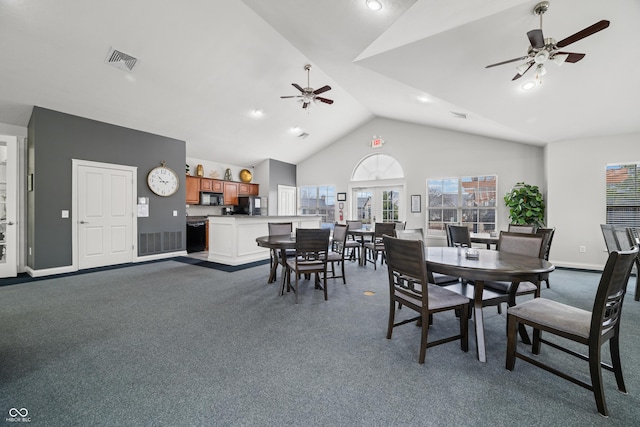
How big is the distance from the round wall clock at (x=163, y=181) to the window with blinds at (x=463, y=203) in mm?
6373

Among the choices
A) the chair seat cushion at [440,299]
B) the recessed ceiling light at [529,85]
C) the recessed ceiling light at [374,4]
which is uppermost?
the recessed ceiling light at [374,4]

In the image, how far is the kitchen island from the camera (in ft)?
17.3

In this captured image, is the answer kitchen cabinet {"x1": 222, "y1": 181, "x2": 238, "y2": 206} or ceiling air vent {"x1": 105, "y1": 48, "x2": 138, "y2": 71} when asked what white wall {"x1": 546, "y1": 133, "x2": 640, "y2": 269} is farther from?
kitchen cabinet {"x1": 222, "y1": 181, "x2": 238, "y2": 206}

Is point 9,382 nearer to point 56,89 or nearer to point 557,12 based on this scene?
point 56,89

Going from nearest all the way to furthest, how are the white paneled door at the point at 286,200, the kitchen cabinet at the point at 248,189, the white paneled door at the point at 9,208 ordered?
the white paneled door at the point at 9,208 < the kitchen cabinet at the point at 248,189 < the white paneled door at the point at 286,200

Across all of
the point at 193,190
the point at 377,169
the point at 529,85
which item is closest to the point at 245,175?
the point at 193,190

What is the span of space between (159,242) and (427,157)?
6.89m

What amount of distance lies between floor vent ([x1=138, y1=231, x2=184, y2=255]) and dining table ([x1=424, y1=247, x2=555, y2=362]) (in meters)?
5.84

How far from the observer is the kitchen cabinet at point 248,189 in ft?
27.5

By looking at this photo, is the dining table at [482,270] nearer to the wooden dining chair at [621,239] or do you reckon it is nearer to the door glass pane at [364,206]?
the wooden dining chair at [621,239]

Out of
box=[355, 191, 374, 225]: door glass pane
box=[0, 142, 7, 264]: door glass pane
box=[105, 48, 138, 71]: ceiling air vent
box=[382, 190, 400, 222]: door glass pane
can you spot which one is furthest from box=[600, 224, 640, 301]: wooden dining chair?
box=[0, 142, 7, 264]: door glass pane

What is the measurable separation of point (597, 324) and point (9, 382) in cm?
366

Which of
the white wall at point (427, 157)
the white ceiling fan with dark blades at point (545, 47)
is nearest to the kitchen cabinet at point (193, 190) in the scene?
the white wall at point (427, 157)

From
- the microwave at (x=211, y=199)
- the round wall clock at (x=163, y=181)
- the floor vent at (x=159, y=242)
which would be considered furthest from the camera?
the microwave at (x=211, y=199)
